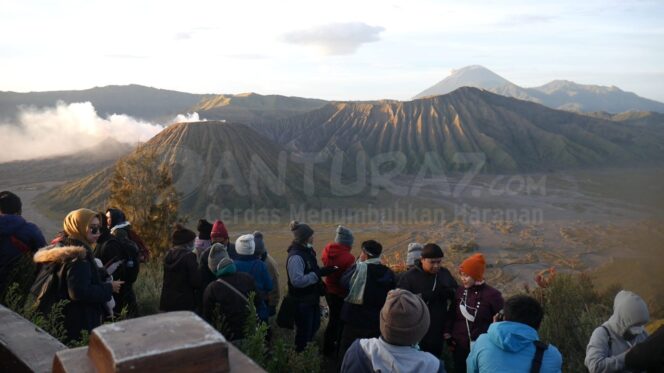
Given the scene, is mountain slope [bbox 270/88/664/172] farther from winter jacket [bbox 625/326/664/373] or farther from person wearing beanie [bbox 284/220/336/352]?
winter jacket [bbox 625/326/664/373]

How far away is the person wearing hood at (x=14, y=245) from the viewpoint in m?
4.59

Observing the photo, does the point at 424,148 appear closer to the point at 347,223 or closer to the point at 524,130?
the point at 524,130

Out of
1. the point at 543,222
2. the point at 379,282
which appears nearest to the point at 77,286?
the point at 379,282

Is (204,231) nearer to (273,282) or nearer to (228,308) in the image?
(273,282)

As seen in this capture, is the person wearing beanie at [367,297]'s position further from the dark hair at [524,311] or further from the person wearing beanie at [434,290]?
the dark hair at [524,311]

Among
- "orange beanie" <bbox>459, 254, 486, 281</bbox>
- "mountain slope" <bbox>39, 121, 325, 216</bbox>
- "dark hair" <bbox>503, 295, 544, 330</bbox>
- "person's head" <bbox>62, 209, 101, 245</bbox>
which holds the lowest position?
"mountain slope" <bbox>39, 121, 325, 216</bbox>

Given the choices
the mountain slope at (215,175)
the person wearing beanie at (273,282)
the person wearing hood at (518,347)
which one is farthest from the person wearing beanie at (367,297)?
the mountain slope at (215,175)

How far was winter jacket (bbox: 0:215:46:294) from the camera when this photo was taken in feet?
15.0

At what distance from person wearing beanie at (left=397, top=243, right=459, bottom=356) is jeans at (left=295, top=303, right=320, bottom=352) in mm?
1043

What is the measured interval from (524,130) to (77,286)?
75.4 metres

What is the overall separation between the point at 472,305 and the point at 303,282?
5.09 ft

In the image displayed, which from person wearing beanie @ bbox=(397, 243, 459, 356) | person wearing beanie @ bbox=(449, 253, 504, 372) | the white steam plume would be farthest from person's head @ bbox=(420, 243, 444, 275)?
the white steam plume

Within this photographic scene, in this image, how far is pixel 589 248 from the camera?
26.2 metres

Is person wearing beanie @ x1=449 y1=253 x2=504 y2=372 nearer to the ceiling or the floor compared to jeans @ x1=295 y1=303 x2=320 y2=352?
nearer to the ceiling
